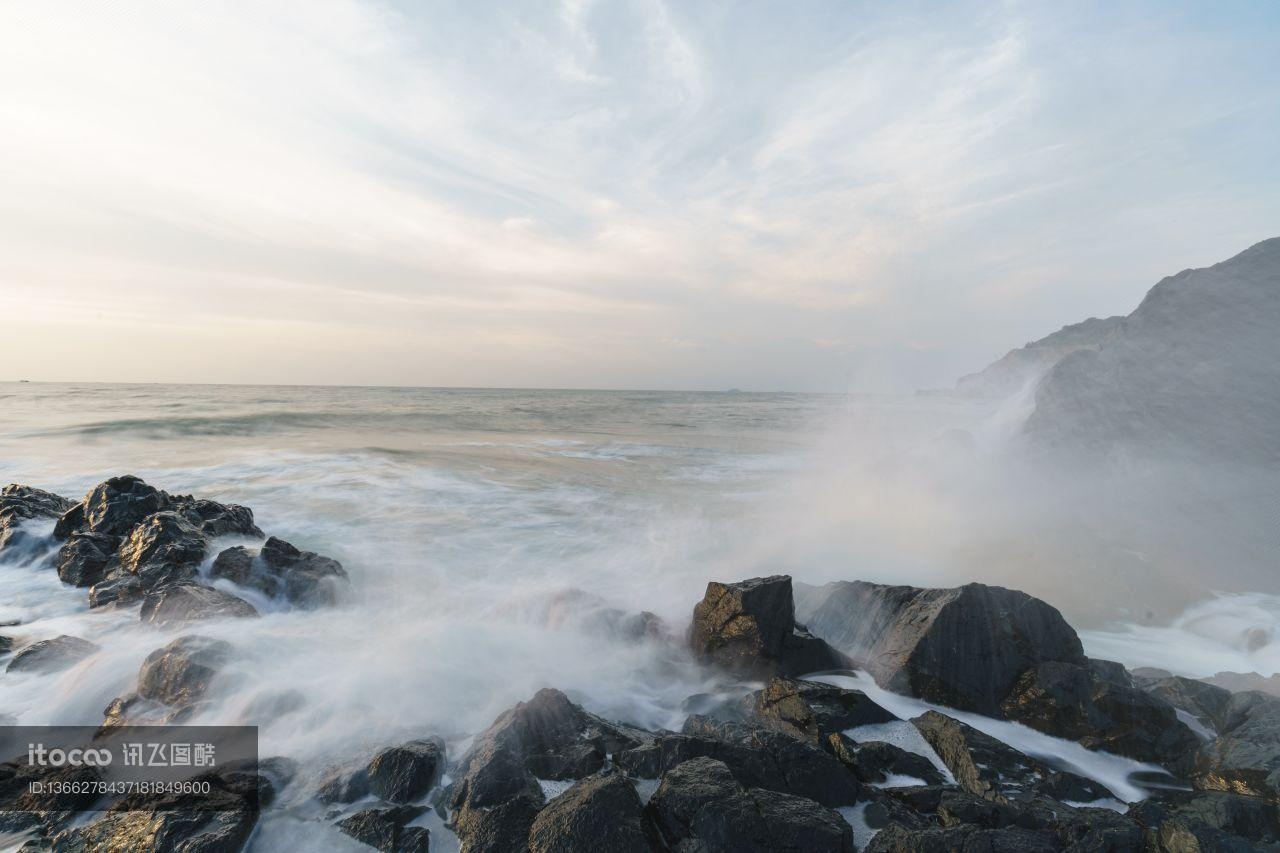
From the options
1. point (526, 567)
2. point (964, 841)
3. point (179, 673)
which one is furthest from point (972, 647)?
point (179, 673)

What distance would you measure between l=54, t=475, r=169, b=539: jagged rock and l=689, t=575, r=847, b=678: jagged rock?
966 centimetres

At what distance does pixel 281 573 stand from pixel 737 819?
7.28m

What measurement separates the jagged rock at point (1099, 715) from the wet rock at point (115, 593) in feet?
32.6

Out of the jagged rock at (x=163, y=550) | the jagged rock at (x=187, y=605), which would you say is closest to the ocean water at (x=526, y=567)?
the jagged rock at (x=187, y=605)

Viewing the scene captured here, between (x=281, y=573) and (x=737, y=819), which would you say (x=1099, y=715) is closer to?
(x=737, y=819)

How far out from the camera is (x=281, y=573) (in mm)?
7844

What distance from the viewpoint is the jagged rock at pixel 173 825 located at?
11.0ft

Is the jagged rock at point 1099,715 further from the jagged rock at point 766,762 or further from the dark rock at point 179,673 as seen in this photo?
the dark rock at point 179,673

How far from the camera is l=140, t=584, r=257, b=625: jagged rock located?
637 cm

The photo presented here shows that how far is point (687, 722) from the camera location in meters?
4.95

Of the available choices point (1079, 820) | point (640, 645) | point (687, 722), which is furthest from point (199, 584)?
point (1079, 820)

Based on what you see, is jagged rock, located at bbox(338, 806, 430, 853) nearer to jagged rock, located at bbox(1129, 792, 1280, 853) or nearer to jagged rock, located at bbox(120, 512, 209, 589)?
jagged rock, located at bbox(1129, 792, 1280, 853)

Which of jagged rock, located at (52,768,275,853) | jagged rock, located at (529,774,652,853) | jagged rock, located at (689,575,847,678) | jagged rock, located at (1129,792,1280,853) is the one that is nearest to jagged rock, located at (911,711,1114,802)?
jagged rock, located at (1129,792,1280,853)

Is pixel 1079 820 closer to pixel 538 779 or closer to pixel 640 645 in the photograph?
pixel 538 779
